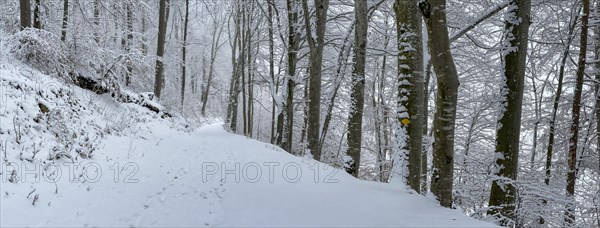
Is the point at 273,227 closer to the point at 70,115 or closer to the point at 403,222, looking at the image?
the point at 403,222

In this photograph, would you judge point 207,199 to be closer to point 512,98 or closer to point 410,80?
point 410,80

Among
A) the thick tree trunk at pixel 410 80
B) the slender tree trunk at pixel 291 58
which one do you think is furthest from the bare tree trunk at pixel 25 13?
the thick tree trunk at pixel 410 80

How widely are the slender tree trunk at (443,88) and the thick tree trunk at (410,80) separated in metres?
0.48

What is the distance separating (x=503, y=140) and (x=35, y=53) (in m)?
9.06

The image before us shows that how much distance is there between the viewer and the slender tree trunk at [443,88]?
452cm

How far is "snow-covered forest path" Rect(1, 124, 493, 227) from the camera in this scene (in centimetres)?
360

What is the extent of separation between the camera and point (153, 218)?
12.5 feet

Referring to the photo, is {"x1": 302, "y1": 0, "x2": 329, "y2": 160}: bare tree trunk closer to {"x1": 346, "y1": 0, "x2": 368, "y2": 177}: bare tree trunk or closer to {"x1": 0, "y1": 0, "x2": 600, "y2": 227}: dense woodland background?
{"x1": 0, "y1": 0, "x2": 600, "y2": 227}: dense woodland background

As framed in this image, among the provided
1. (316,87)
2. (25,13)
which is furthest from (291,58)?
(25,13)

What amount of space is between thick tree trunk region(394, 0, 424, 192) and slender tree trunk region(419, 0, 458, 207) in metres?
0.48

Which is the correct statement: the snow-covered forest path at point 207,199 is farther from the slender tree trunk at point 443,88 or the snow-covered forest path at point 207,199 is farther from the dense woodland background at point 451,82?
the dense woodland background at point 451,82

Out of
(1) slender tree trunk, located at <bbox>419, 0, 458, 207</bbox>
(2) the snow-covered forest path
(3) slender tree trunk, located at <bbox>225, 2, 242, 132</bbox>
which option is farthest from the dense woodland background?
(2) the snow-covered forest path

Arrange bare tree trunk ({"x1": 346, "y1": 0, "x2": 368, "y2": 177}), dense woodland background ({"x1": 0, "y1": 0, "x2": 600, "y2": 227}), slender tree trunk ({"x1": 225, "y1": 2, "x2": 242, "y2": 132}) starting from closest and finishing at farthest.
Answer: dense woodland background ({"x1": 0, "y1": 0, "x2": 600, "y2": 227}), bare tree trunk ({"x1": 346, "y1": 0, "x2": 368, "y2": 177}), slender tree trunk ({"x1": 225, "y1": 2, "x2": 242, "y2": 132})

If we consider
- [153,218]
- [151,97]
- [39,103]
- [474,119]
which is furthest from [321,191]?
[151,97]
